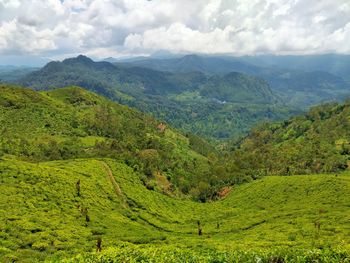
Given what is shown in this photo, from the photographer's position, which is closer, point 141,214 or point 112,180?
point 141,214

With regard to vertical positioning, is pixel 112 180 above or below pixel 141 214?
above

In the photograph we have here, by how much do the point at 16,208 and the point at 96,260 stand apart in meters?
44.7

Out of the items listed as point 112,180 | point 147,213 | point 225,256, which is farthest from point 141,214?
point 225,256

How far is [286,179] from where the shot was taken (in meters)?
149

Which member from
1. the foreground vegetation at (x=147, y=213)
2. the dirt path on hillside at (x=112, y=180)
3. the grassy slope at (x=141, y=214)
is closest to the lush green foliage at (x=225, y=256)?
the foreground vegetation at (x=147, y=213)

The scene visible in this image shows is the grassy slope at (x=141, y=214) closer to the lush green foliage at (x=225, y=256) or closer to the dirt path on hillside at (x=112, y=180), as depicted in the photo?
the dirt path on hillside at (x=112, y=180)

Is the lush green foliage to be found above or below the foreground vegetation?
above

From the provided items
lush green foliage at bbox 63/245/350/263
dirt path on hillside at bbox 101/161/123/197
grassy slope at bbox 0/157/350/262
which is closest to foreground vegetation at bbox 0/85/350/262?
lush green foliage at bbox 63/245/350/263

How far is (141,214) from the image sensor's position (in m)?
116

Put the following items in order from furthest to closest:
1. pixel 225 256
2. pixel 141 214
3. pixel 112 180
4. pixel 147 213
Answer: pixel 112 180 → pixel 147 213 → pixel 141 214 → pixel 225 256

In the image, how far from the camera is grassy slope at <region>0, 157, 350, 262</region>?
2547 inches

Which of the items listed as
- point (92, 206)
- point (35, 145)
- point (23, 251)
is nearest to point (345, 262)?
point (23, 251)

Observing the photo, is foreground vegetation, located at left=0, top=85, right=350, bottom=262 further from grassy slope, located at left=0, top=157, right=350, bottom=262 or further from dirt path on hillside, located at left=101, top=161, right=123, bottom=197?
dirt path on hillside, located at left=101, top=161, right=123, bottom=197

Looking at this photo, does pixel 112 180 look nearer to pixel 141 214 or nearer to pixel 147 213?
pixel 147 213
